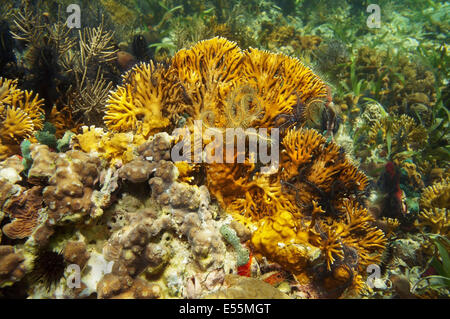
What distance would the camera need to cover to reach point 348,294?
2.68 metres

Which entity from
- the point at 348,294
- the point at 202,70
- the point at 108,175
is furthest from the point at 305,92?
the point at 108,175

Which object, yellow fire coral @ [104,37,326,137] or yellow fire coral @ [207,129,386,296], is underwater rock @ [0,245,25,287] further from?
yellow fire coral @ [207,129,386,296]

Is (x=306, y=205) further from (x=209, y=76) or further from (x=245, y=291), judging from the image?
(x=209, y=76)

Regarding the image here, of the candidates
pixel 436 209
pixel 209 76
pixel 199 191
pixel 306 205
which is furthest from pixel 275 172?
pixel 436 209

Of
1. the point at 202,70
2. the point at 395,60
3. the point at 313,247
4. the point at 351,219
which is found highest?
the point at 395,60

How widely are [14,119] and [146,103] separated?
1.68 meters

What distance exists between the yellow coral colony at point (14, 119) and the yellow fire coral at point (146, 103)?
108 cm

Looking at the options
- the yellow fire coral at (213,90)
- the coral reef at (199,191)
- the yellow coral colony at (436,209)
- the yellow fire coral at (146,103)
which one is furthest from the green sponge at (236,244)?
the yellow coral colony at (436,209)

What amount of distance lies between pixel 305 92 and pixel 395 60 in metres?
5.92

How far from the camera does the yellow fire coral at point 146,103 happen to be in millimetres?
3002

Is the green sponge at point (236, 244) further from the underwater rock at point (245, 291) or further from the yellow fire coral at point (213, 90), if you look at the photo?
the yellow fire coral at point (213, 90)

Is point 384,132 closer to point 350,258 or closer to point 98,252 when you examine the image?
point 350,258

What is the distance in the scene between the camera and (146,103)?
302cm

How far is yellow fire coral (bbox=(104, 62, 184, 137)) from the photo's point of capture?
3.00 meters
